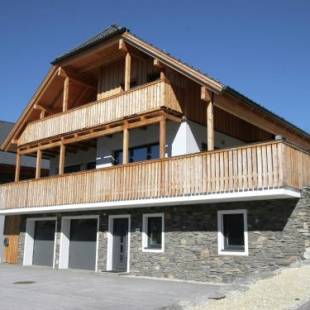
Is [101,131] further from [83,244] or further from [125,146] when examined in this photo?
[83,244]


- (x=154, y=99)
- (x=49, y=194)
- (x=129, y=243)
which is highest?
(x=154, y=99)

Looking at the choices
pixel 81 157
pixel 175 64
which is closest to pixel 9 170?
pixel 81 157

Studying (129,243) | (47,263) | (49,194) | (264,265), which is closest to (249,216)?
(264,265)

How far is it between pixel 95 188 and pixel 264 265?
7718 millimetres

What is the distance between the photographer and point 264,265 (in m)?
13.9

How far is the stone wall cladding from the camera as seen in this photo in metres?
13.5

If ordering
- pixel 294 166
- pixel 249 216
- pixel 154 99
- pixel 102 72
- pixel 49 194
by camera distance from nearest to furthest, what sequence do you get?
pixel 294 166, pixel 249 216, pixel 154 99, pixel 49 194, pixel 102 72

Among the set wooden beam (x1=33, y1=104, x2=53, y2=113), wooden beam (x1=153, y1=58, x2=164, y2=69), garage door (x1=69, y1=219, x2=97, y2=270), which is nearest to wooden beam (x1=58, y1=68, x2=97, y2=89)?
wooden beam (x1=33, y1=104, x2=53, y2=113)

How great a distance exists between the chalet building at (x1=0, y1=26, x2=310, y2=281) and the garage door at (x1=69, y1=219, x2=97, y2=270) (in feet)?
0.17

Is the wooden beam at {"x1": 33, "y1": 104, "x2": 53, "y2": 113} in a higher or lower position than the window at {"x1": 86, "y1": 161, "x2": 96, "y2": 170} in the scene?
higher

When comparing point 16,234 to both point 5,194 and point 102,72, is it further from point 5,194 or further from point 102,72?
point 102,72

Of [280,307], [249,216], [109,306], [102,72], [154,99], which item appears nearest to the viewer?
[280,307]

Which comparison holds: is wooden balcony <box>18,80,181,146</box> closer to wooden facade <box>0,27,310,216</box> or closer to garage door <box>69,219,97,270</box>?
wooden facade <box>0,27,310,216</box>

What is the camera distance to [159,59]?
1744cm
